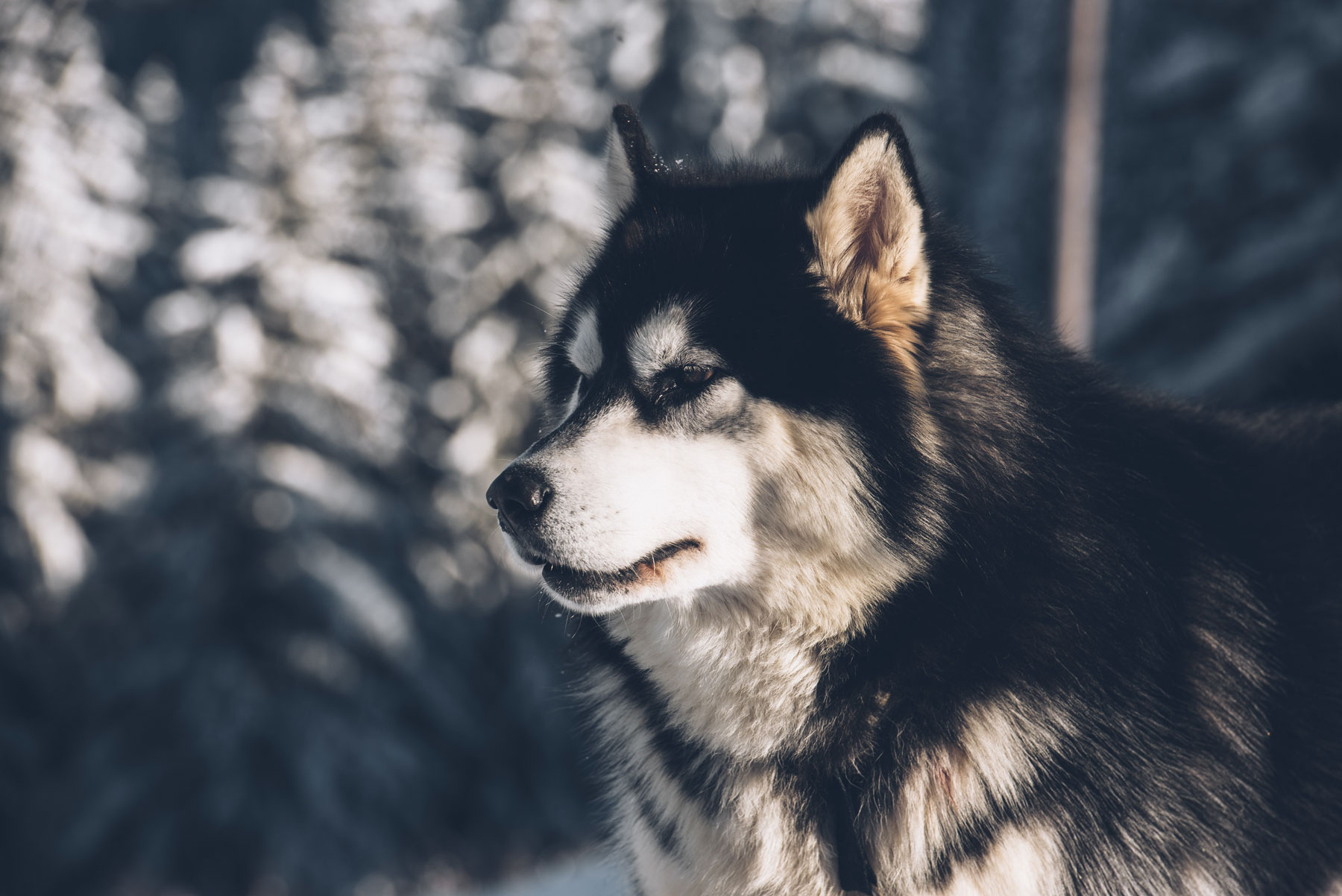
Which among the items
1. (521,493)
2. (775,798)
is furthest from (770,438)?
(775,798)

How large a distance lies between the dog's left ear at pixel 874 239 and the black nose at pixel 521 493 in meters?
0.82

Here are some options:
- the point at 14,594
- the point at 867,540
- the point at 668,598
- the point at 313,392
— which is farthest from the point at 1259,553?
the point at 14,594

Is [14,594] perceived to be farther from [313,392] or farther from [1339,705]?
[1339,705]

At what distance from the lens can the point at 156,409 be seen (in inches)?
333

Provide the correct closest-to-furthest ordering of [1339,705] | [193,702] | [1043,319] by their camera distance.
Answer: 1. [1339,705]
2. [1043,319]
3. [193,702]

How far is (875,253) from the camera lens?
90.2 inches

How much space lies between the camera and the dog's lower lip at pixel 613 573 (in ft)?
7.35

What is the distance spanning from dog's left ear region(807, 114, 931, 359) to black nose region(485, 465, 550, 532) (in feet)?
2.69

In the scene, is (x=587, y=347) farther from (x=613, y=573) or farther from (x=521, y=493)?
(x=613, y=573)

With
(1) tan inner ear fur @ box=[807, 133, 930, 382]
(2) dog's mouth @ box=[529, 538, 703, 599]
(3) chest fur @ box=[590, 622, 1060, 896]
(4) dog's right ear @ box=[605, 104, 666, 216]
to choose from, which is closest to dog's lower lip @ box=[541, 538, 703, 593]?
(2) dog's mouth @ box=[529, 538, 703, 599]

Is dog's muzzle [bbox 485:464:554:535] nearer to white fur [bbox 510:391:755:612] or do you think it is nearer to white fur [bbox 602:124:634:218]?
white fur [bbox 510:391:755:612]

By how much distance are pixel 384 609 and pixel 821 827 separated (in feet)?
24.4

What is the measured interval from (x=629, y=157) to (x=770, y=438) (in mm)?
1084

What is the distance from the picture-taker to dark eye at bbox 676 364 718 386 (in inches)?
91.7
